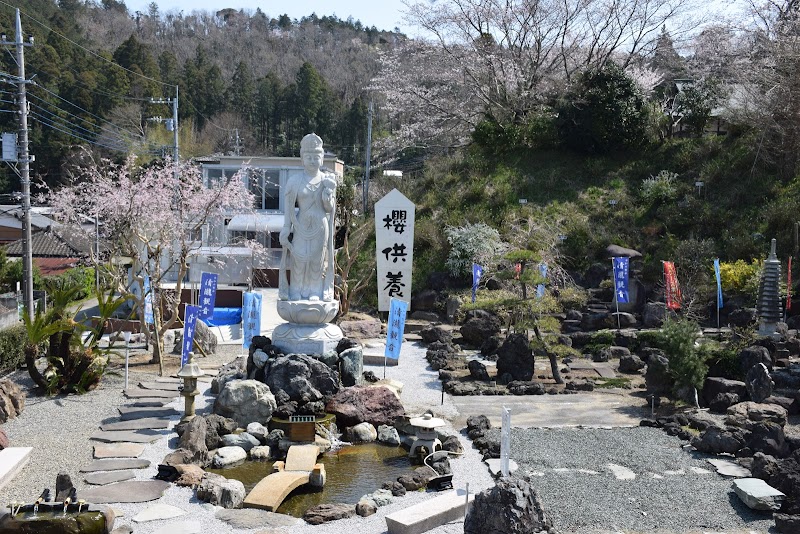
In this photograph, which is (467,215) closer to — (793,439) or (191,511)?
(793,439)

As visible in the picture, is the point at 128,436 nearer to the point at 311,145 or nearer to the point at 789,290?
the point at 311,145

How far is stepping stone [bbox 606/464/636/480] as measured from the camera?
9.67 m

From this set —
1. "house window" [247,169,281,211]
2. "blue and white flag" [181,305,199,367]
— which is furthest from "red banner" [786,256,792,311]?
"house window" [247,169,281,211]

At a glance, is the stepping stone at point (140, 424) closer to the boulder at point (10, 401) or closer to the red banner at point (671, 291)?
the boulder at point (10, 401)

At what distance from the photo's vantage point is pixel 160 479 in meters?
9.34

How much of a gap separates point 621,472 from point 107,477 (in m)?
6.26

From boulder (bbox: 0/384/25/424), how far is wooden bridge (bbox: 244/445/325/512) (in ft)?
14.7

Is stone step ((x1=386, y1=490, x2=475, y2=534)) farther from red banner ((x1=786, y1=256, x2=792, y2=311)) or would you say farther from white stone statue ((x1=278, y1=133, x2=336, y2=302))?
red banner ((x1=786, y1=256, x2=792, y2=311))

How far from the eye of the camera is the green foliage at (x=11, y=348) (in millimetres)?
14578

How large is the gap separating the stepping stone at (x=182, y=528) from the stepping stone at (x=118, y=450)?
253 centimetres

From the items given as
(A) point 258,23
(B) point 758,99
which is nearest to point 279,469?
(B) point 758,99

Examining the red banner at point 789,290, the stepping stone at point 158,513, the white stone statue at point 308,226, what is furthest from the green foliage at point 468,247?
the stepping stone at point 158,513

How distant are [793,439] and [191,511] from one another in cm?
758

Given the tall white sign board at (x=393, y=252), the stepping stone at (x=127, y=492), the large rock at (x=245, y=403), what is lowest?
the stepping stone at (x=127, y=492)
